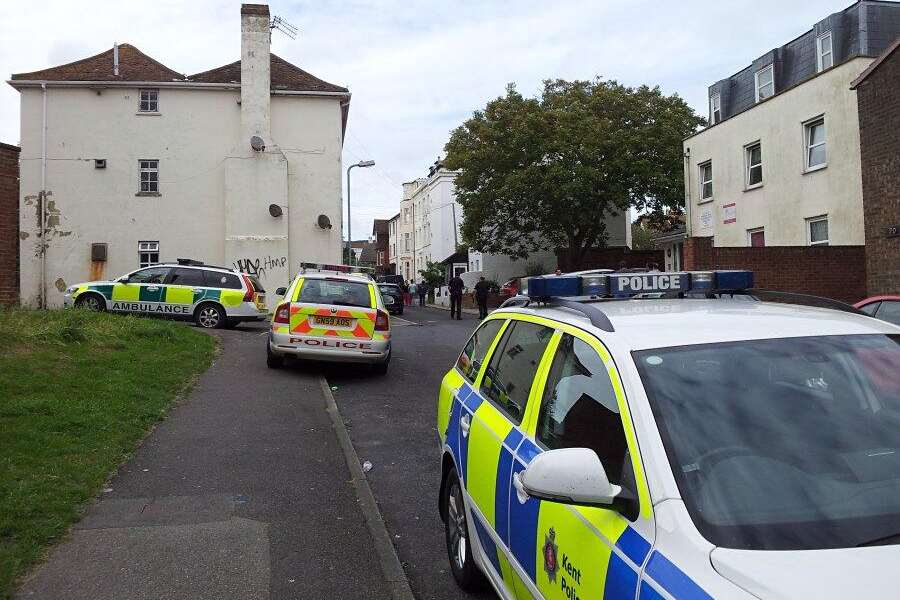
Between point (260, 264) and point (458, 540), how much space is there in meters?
25.1

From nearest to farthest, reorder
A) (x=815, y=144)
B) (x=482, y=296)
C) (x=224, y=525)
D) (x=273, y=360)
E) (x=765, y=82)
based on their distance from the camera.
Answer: (x=224, y=525) < (x=273, y=360) < (x=815, y=144) < (x=765, y=82) < (x=482, y=296)

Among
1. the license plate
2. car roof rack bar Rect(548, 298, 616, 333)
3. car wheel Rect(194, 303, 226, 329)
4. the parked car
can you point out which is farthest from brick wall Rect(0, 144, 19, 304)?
car roof rack bar Rect(548, 298, 616, 333)

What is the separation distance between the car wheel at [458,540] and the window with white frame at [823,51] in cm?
2251

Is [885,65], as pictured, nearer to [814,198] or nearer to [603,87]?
[814,198]

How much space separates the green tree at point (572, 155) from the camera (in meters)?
31.3

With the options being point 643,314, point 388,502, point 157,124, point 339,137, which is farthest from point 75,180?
point 643,314

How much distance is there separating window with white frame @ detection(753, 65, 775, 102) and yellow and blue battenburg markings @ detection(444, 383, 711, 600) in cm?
2366

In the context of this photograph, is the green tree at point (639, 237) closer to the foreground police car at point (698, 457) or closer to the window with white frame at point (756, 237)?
the window with white frame at point (756, 237)

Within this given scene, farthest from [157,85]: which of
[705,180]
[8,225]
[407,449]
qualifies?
[407,449]

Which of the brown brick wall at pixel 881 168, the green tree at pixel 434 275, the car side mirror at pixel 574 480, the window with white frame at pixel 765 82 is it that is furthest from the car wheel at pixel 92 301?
the green tree at pixel 434 275

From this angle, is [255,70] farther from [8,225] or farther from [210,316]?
[210,316]

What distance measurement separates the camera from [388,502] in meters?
5.58

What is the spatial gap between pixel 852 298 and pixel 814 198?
266 centimetres

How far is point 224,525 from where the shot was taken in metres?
4.74
